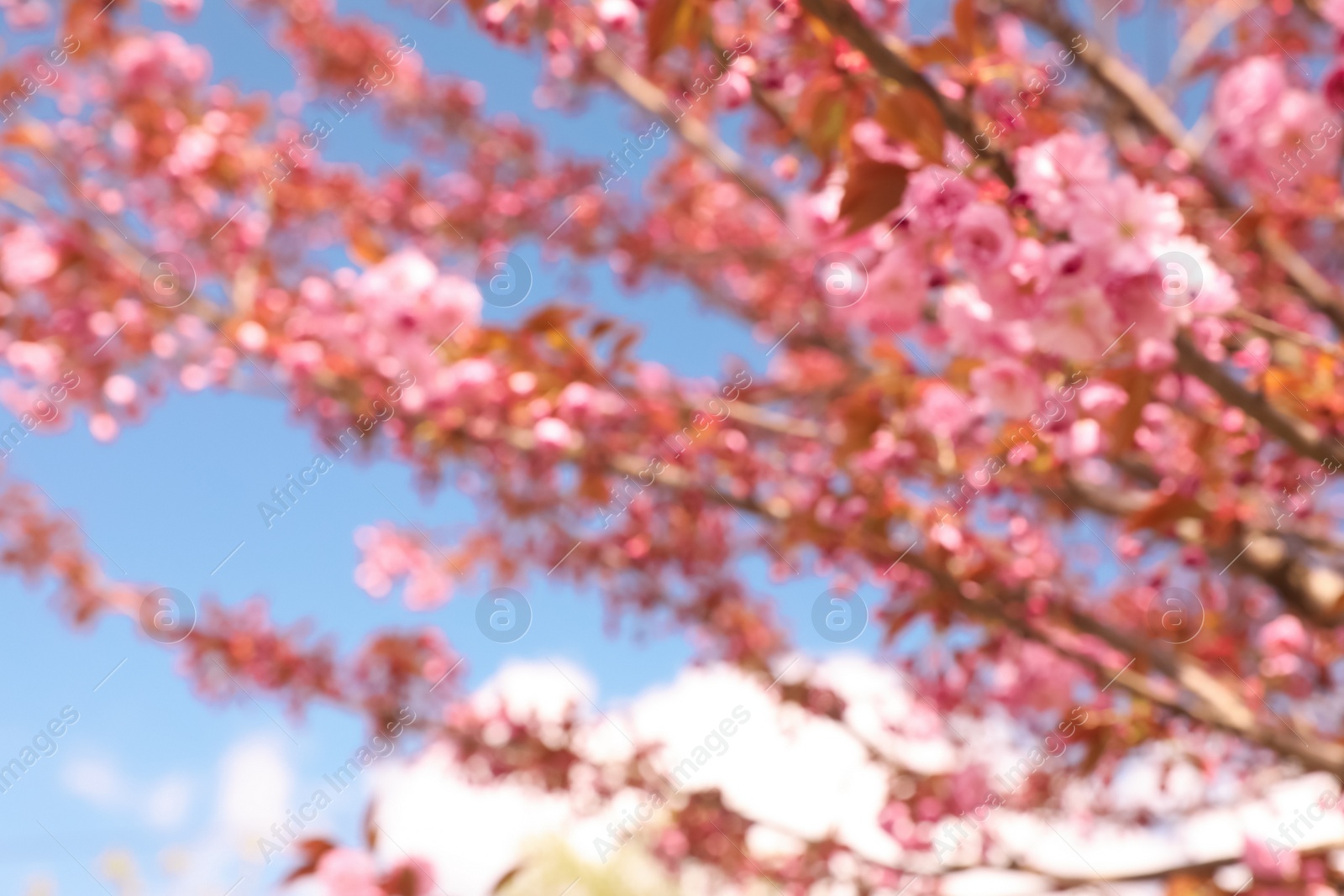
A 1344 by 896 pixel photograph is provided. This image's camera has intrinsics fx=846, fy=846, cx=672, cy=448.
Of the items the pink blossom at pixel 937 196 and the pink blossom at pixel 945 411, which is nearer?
the pink blossom at pixel 937 196

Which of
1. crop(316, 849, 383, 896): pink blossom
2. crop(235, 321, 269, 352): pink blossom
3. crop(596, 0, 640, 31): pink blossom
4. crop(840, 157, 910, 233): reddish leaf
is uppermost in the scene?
crop(596, 0, 640, 31): pink blossom

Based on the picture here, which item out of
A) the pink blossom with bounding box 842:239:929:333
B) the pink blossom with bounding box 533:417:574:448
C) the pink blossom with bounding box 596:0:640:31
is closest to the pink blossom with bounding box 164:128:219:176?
the pink blossom with bounding box 533:417:574:448

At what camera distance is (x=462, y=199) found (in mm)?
4043

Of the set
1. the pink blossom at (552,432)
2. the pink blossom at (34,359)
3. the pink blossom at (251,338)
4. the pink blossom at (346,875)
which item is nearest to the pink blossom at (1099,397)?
the pink blossom at (552,432)

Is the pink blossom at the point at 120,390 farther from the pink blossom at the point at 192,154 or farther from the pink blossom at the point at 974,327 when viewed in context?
the pink blossom at the point at 974,327

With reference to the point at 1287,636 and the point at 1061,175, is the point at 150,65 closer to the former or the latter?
the point at 1061,175

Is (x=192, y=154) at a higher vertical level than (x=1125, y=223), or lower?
higher

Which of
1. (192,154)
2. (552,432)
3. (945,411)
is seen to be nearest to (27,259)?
(192,154)

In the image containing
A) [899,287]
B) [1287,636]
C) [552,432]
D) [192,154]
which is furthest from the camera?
[192,154]

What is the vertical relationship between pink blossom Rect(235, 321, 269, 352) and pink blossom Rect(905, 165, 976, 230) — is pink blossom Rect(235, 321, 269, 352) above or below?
below

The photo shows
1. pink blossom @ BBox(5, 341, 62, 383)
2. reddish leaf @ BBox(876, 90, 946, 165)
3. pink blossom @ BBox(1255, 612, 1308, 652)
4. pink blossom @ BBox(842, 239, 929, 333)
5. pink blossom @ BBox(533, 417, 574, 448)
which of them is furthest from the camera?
pink blossom @ BBox(5, 341, 62, 383)

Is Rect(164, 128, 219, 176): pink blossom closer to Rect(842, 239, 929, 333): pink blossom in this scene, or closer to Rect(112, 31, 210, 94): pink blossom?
Rect(112, 31, 210, 94): pink blossom

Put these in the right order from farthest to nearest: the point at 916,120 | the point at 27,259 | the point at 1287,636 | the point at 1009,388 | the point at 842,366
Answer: the point at 842,366, the point at 27,259, the point at 1287,636, the point at 1009,388, the point at 916,120

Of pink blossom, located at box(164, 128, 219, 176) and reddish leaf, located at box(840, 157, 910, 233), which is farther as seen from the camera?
pink blossom, located at box(164, 128, 219, 176)
